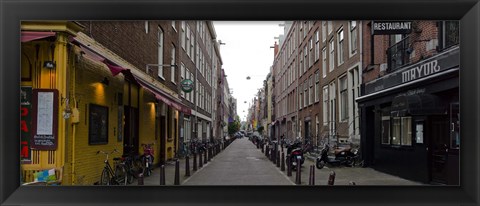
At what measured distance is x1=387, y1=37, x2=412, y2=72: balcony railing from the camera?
12539mm

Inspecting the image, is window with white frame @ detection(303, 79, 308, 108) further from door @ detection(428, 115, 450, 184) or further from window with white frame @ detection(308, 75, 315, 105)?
door @ detection(428, 115, 450, 184)

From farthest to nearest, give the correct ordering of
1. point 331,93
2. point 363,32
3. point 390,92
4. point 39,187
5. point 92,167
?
point 331,93
point 363,32
point 390,92
point 92,167
point 39,187

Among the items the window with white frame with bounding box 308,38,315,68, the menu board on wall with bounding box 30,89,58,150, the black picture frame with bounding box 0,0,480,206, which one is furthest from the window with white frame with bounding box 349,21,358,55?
the menu board on wall with bounding box 30,89,58,150

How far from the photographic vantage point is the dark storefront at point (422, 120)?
391 inches

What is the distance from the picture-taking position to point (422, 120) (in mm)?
11359

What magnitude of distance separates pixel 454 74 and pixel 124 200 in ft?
25.1

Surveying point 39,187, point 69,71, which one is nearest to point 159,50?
point 69,71

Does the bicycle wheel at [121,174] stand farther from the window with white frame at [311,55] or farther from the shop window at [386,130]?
the window with white frame at [311,55]

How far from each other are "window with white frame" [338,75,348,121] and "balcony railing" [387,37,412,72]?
5695 mm

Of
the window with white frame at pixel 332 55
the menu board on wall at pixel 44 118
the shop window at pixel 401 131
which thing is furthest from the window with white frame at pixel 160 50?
the menu board on wall at pixel 44 118

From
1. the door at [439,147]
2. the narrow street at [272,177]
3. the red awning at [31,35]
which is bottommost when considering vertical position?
the narrow street at [272,177]

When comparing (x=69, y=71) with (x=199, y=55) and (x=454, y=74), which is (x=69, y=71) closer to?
(x=454, y=74)

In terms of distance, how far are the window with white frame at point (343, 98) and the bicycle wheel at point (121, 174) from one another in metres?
11.3

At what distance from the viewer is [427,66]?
35.5ft
